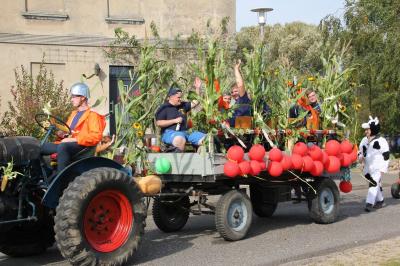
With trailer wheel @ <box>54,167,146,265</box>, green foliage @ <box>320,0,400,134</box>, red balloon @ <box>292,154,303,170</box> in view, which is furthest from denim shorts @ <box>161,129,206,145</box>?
green foliage @ <box>320,0,400,134</box>

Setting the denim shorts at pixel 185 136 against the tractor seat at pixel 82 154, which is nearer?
the tractor seat at pixel 82 154

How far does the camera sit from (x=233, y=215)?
9383 mm

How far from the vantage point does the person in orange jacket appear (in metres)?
7.38

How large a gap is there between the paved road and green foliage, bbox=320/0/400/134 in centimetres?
1402

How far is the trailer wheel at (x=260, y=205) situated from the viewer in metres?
11.2

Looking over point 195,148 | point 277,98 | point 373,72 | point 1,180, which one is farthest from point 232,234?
point 373,72

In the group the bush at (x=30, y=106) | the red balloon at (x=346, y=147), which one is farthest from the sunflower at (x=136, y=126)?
the bush at (x=30, y=106)

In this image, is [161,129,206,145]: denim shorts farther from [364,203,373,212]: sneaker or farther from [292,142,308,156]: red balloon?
[364,203,373,212]: sneaker

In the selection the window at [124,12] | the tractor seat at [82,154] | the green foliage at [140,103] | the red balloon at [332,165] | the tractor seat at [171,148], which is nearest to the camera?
the tractor seat at [82,154]

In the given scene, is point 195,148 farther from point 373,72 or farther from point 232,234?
point 373,72

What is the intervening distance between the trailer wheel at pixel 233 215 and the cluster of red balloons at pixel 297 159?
0.45 m

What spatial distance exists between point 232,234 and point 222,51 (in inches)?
105

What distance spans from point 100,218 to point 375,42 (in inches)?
824

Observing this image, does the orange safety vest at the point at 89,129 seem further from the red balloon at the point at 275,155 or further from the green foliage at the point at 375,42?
the green foliage at the point at 375,42
